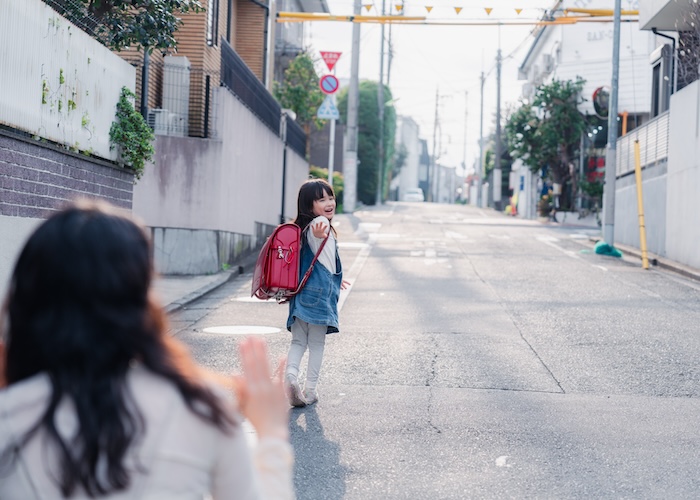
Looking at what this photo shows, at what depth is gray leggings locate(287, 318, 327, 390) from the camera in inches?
268

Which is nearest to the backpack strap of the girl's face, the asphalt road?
the girl's face

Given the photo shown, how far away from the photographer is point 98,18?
11398mm

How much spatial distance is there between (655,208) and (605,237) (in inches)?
59.2

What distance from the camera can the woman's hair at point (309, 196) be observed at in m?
6.68

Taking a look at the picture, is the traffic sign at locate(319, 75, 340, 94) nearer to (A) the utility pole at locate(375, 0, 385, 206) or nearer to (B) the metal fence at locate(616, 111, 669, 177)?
(B) the metal fence at locate(616, 111, 669, 177)

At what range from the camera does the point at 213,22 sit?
19.2 meters

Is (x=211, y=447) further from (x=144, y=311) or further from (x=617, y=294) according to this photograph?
(x=617, y=294)

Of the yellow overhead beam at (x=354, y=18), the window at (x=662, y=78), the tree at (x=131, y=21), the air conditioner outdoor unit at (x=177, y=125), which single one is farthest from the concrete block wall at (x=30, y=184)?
the window at (x=662, y=78)

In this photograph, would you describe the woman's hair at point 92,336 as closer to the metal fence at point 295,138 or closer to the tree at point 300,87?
the metal fence at point 295,138

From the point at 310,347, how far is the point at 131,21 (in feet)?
20.1

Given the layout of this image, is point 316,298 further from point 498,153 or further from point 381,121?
point 498,153

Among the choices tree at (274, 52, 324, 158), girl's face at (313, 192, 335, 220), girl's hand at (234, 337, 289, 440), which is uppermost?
tree at (274, 52, 324, 158)

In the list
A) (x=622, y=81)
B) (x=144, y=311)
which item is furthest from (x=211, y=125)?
(x=622, y=81)

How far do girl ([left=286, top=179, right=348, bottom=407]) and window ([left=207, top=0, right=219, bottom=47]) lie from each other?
12.8 meters
